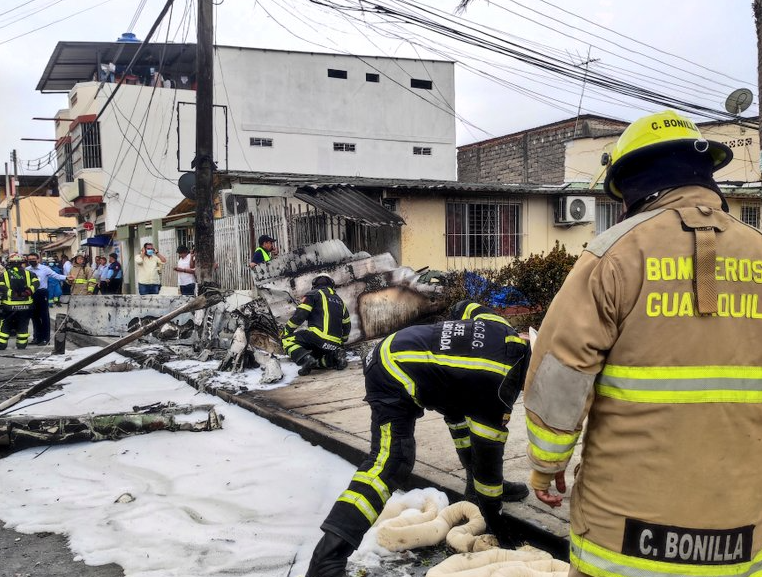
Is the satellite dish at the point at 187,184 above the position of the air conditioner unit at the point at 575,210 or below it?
above

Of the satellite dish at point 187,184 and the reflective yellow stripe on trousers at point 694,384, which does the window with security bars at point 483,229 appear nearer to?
the satellite dish at point 187,184

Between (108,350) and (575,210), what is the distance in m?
10.3

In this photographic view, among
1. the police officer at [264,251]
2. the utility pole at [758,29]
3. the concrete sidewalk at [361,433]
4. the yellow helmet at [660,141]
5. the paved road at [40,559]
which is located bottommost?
the paved road at [40,559]

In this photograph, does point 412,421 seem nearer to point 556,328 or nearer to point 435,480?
point 435,480

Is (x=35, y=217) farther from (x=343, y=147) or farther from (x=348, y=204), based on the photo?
(x=348, y=204)

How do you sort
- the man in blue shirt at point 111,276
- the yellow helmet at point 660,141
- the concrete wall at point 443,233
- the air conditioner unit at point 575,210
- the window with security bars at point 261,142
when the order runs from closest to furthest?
the yellow helmet at point 660,141
the concrete wall at point 443,233
the air conditioner unit at point 575,210
the man in blue shirt at point 111,276
the window with security bars at point 261,142

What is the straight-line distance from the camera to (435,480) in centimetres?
386

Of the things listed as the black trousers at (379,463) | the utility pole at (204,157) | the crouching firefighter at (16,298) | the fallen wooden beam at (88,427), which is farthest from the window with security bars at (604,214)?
the black trousers at (379,463)

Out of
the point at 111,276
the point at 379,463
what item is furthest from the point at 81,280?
the point at 379,463

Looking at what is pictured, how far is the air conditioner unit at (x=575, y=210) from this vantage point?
523 inches

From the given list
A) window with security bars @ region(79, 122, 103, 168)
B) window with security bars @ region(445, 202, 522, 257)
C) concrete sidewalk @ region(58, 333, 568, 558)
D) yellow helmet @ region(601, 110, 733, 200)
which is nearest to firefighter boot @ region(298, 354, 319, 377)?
concrete sidewalk @ region(58, 333, 568, 558)

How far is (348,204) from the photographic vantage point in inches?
411

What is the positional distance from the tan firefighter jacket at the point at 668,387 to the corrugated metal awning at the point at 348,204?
324 inches

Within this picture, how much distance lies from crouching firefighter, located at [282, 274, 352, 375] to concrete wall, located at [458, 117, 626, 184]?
47.4 feet
